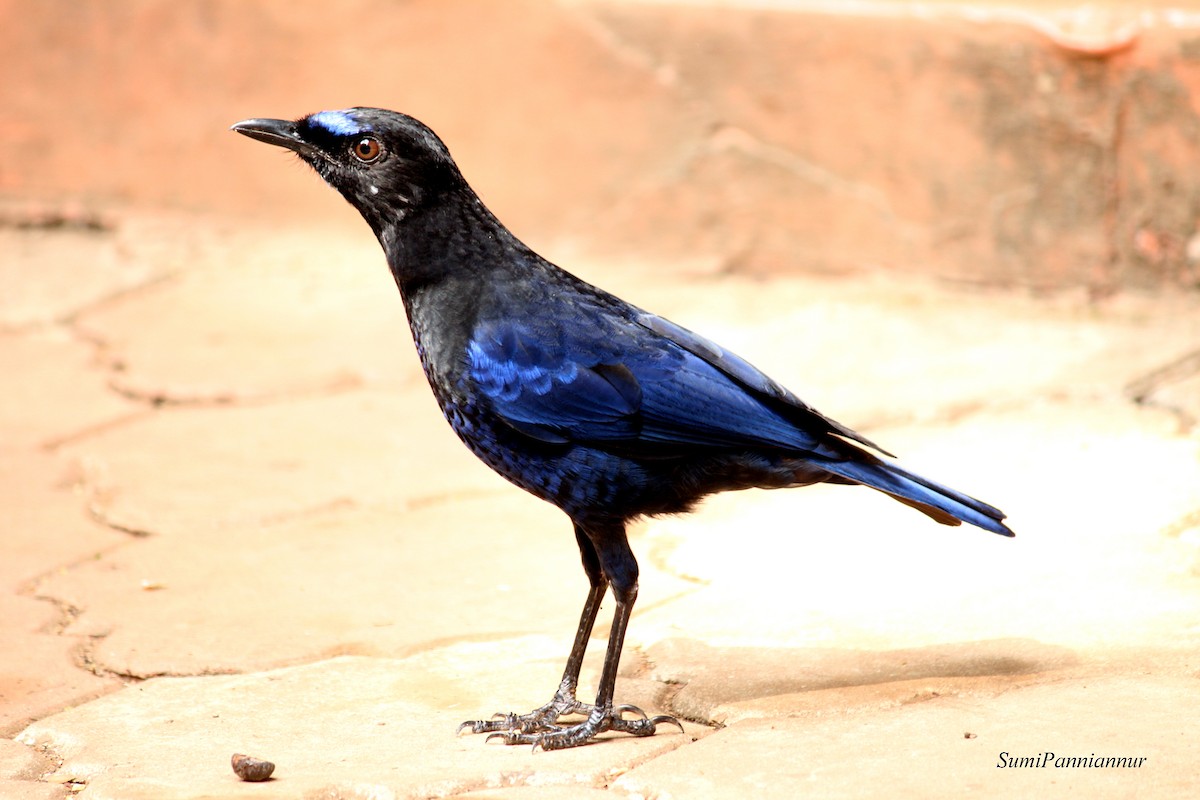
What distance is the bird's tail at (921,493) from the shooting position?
3061mm

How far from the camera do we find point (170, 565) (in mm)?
4074

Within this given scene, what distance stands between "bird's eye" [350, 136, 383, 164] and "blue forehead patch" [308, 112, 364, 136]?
28 millimetres

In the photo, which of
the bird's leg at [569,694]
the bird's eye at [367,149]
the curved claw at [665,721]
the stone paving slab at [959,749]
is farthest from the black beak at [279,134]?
the stone paving slab at [959,749]

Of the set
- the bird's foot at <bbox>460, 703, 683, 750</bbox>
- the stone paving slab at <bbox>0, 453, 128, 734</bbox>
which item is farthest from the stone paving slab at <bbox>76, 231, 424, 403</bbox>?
the bird's foot at <bbox>460, 703, 683, 750</bbox>

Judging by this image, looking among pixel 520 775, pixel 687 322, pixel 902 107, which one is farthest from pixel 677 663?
pixel 902 107

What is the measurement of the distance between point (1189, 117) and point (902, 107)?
1175 millimetres

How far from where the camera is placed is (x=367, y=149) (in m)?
3.47

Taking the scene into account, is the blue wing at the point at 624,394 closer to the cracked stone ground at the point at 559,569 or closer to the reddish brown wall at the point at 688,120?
the cracked stone ground at the point at 559,569

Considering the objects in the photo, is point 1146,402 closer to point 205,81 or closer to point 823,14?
point 823,14

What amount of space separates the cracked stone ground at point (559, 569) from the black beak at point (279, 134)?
1188 mm

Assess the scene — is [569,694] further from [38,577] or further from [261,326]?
[261,326]

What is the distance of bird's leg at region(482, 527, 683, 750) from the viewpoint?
3.04 meters

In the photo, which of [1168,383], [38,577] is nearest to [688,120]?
[1168,383]

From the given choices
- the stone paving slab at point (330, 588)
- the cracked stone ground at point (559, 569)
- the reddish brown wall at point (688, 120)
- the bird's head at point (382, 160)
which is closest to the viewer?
the cracked stone ground at point (559, 569)
